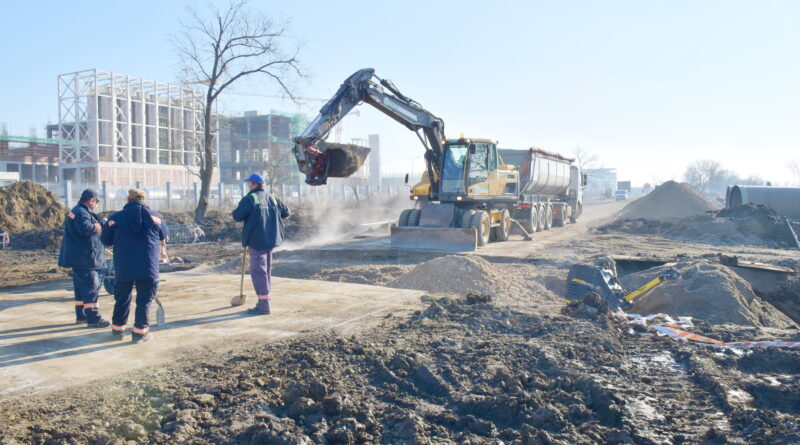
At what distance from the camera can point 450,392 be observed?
4.53 m

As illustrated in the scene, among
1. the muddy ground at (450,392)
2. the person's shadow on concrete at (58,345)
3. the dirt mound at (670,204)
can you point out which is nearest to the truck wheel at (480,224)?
the muddy ground at (450,392)

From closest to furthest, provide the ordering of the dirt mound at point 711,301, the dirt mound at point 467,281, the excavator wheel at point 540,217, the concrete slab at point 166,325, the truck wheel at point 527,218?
the concrete slab at point 166,325 < the dirt mound at point 711,301 < the dirt mound at point 467,281 < the truck wheel at point 527,218 < the excavator wheel at point 540,217

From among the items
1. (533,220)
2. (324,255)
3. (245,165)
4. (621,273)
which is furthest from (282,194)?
(245,165)

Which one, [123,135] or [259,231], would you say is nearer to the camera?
[259,231]

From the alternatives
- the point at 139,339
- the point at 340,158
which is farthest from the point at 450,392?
the point at 340,158

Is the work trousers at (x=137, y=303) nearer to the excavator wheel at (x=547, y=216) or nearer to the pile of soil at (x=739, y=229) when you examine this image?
Result: the pile of soil at (x=739, y=229)

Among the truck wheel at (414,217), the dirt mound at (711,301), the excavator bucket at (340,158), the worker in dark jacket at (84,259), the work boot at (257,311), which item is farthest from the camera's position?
the truck wheel at (414,217)

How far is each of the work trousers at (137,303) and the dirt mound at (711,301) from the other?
7.03 metres

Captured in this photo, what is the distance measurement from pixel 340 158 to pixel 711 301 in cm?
803

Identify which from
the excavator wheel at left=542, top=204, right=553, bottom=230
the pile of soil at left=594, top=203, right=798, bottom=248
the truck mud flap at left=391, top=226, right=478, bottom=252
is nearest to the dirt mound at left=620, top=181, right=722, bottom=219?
the pile of soil at left=594, top=203, right=798, bottom=248

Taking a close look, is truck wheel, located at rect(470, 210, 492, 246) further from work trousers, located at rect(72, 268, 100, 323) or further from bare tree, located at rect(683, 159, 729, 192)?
bare tree, located at rect(683, 159, 729, 192)

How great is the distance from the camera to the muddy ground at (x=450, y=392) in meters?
3.81

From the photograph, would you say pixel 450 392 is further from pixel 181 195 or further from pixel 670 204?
pixel 670 204

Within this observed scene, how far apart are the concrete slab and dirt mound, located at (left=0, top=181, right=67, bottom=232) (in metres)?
13.7
